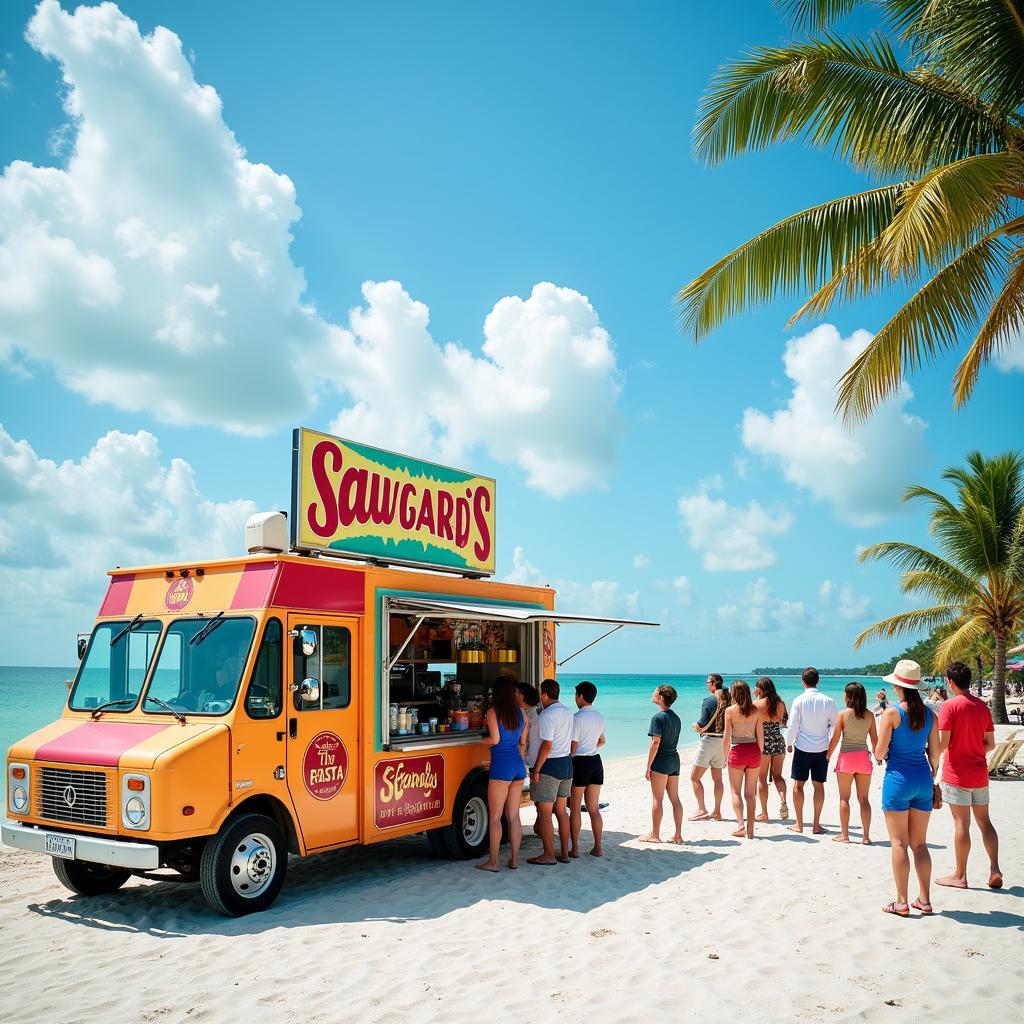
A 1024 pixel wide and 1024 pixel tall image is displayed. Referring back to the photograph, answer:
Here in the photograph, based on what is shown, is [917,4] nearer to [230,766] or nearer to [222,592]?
[222,592]

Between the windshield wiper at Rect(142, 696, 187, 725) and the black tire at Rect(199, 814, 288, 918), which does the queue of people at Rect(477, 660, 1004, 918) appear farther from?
the windshield wiper at Rect(142, 696, 187, 725)

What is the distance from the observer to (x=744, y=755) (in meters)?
9.06

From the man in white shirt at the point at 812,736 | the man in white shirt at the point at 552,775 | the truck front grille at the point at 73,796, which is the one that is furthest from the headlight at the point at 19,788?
the man in white shirt at the point at 812,736

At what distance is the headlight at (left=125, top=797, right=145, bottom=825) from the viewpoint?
588 cm

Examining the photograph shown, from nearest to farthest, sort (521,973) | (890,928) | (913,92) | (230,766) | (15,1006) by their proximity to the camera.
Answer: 1. (15,1006)
2. (521,973)
3. (890,928)
4. (230,766)
5. (913,92)

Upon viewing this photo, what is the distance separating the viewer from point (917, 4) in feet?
27.9

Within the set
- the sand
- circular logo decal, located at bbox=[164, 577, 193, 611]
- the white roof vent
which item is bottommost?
the sand

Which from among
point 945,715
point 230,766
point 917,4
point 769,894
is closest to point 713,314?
point 917,4

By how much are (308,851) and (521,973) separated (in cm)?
236

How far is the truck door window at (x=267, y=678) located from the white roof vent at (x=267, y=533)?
0.78 metres

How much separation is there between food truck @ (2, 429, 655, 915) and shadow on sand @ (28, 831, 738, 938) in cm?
24

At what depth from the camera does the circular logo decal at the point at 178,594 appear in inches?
276

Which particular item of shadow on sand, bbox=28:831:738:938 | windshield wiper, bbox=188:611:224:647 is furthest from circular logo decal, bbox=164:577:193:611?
shadow on sand, bbox=28:831:738:938

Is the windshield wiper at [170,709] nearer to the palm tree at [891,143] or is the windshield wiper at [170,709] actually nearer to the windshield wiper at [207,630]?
the windshield wiper at [207,630]
